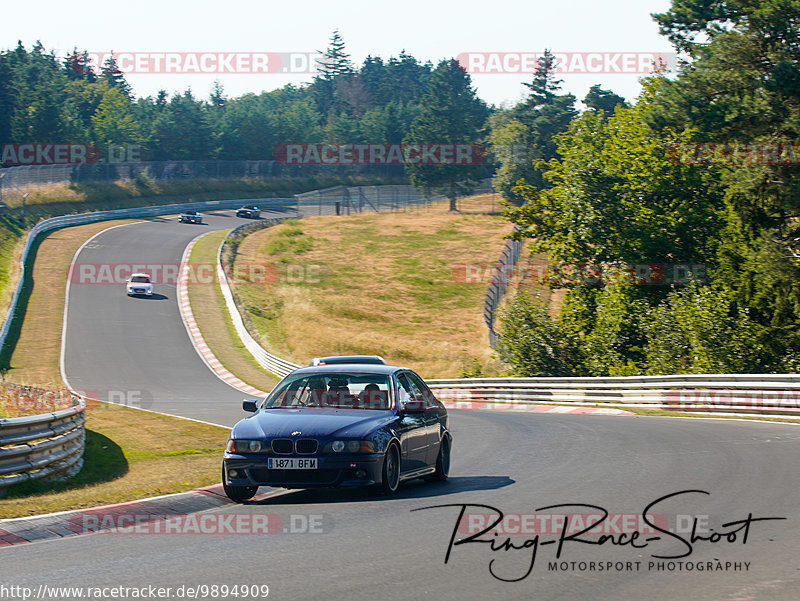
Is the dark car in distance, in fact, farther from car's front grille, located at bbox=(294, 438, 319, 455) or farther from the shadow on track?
car's front grille, located at bbox=(294, 438, 319, 455)

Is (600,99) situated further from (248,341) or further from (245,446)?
(245,446)

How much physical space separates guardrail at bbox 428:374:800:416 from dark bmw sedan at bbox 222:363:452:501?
1188 cm

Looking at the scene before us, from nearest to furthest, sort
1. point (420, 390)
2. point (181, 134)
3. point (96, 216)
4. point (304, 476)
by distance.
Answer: point (304, 476) < point (420, 390) < point (96, 216) < point (181, 134)

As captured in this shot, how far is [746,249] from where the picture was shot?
2911 cm

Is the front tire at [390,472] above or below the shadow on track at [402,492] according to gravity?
above

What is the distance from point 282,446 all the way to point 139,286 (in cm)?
4431

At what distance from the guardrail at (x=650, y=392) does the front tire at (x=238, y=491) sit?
556 inches

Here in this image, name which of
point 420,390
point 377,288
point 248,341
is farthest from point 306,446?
point 377,288

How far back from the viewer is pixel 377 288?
208 ft

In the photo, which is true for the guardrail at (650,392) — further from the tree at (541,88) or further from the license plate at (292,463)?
the tree at (541,88)

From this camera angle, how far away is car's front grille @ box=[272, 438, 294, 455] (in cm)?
941

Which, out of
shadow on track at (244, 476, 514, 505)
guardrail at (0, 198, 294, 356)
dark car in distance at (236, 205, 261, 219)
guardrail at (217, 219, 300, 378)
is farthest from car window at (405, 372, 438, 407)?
dark car in distance at (236, 205, 261, 219)

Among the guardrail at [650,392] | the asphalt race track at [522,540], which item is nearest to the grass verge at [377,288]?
the guardrail at [650,392]

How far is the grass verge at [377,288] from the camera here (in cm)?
4541
